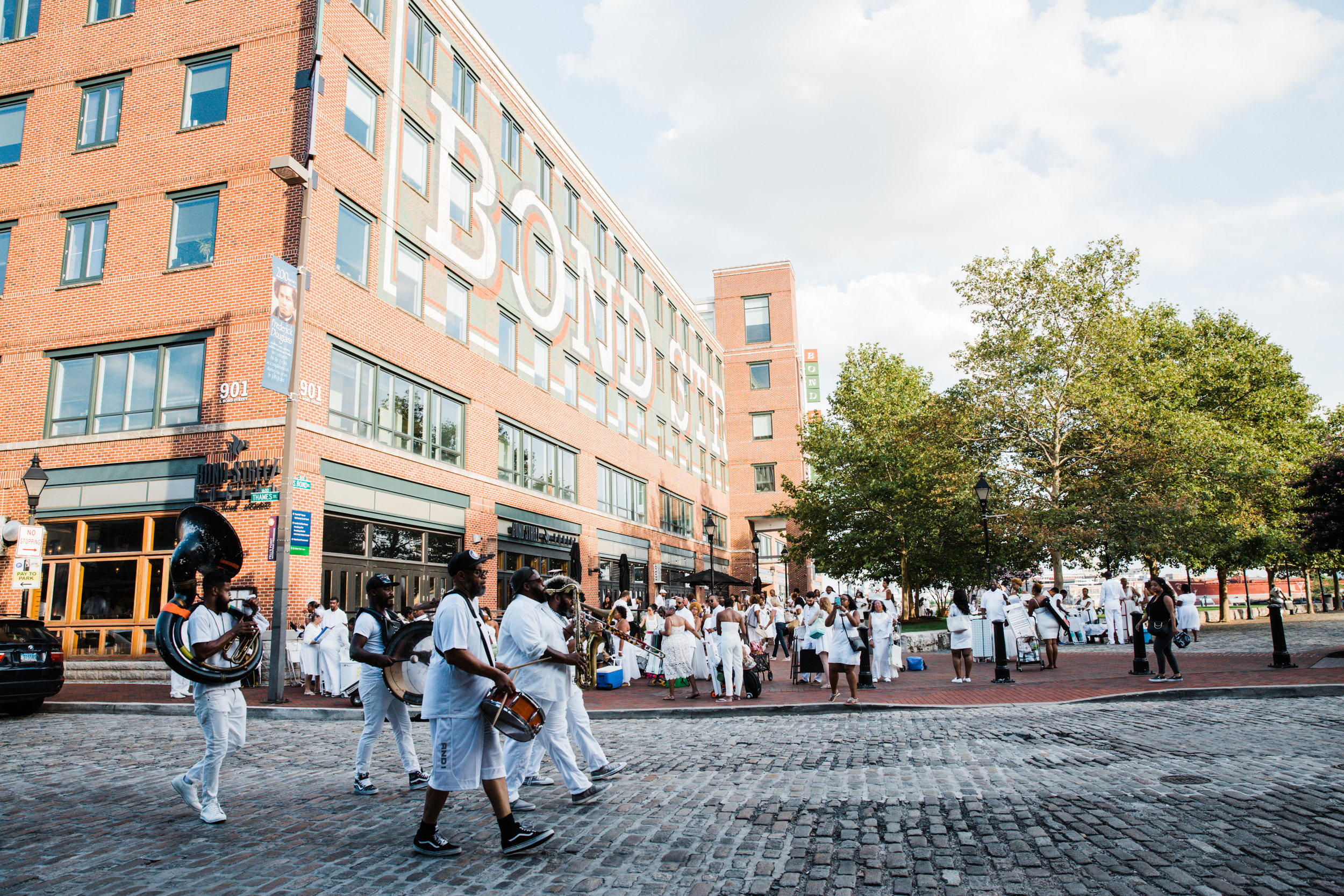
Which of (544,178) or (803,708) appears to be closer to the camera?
(803,708)

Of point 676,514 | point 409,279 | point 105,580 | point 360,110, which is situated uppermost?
point 360,110

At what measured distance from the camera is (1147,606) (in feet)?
46.5

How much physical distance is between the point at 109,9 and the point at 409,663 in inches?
891

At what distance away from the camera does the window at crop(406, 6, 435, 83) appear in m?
A: 23.2

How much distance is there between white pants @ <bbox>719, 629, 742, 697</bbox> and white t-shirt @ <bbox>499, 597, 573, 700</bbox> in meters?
7.31

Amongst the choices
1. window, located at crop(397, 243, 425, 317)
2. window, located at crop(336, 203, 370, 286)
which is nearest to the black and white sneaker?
window, located at crop(336, 203, 370, 286)

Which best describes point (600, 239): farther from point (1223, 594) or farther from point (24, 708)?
point (1223, 594)

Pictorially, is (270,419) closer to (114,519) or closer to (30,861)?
(114,519)

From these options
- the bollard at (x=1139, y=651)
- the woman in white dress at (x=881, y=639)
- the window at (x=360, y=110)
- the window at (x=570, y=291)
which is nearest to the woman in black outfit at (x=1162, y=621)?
the bollard at (x=1139, y=651)

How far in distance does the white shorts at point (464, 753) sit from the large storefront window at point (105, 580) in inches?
629

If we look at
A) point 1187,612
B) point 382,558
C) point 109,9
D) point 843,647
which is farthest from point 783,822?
point 109,9

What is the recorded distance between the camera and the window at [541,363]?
28812 millimetres

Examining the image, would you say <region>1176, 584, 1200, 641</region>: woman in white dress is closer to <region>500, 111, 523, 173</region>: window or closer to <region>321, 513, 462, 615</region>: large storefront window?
<region>321, 513, 462, 615</region>: large storefront window

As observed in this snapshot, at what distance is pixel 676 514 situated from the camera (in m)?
43.8
